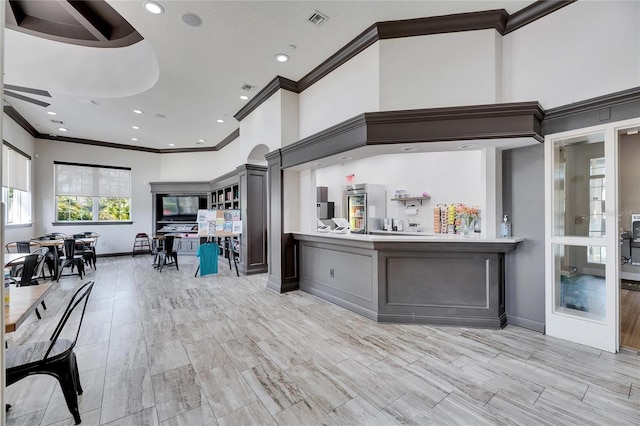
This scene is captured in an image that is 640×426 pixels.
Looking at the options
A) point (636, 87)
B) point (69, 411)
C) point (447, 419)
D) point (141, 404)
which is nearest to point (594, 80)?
point (636, 87)

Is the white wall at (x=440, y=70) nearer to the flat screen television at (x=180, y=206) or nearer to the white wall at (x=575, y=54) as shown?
the white wall at (x=575, y=54)

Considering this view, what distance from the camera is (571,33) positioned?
310cm

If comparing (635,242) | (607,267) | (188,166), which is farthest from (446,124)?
(188,166)

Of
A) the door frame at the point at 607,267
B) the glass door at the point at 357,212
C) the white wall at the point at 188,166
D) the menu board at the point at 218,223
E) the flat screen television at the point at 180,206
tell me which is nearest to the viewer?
the door frame at the point at 607,267

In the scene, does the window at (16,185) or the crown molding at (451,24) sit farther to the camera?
the window at (16,185)

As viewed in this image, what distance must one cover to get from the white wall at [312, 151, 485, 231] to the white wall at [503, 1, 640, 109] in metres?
1.74

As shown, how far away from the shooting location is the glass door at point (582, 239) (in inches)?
119

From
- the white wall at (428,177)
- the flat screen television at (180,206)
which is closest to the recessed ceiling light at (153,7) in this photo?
the white wall at (428,177)

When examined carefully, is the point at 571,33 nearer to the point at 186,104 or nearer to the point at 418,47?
the point at 418,47

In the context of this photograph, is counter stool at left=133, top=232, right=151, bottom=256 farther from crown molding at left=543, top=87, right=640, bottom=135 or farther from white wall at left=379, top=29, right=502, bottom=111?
crown molding at left=543, top=87, right=640, bottom=135

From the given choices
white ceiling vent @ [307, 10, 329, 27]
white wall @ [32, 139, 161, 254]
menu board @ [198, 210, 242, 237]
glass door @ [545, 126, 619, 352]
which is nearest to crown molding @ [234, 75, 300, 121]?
white ceiling vent @ [307, 10, 329, 27]

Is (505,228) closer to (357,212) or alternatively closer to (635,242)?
(635,242)

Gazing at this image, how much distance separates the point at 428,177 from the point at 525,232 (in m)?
3.20

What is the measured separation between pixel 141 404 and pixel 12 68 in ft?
20.6
